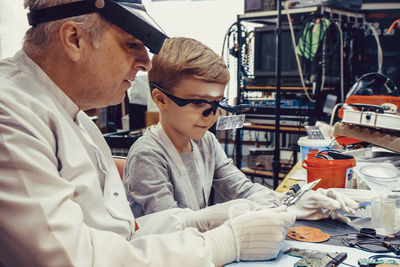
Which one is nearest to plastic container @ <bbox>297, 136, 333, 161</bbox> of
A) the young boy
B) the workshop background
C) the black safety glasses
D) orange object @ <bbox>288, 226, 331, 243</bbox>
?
the young boy

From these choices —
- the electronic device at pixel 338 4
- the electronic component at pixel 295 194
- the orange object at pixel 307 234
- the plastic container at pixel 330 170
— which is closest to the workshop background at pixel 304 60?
the electronic device at pixel 338 4

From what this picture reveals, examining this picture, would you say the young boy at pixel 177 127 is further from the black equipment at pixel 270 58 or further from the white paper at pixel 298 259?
the black equipment at pixel 270 58

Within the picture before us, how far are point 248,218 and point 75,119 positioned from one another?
467 mm

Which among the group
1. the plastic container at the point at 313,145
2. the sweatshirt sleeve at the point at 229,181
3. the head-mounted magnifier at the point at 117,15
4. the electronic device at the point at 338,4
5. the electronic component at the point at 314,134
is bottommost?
the sweatshirt sleeve at the point at 229,181

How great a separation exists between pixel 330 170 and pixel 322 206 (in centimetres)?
26

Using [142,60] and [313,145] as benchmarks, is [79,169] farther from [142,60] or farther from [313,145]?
[313,145]

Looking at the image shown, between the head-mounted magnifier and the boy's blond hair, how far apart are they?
48 centimetres

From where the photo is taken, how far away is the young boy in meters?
1.23

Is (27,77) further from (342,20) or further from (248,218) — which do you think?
(342,20)

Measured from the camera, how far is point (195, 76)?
4.24 feet

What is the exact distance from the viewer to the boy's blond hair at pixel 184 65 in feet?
4.25

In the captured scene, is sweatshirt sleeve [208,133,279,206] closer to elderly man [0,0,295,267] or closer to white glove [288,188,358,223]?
white glove [288,188,358,223]

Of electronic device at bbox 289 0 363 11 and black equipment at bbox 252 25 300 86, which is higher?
electronic device at bbox 289 0 363 11

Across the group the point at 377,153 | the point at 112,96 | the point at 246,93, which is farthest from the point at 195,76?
the point at 246,93
